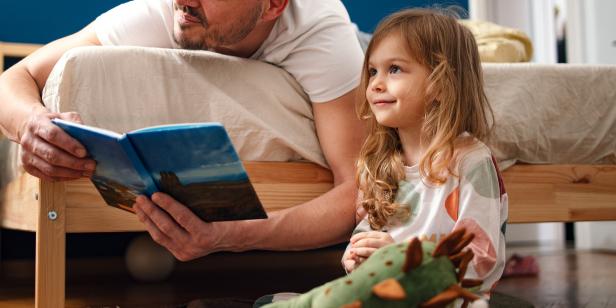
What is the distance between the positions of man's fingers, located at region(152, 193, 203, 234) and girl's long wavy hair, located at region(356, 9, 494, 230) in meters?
0.29

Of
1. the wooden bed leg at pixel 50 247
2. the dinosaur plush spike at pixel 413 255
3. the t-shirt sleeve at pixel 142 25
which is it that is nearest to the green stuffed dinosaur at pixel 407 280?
the dinosaur plush spike at pixel 413 255

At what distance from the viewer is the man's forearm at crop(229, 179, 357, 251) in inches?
48.6

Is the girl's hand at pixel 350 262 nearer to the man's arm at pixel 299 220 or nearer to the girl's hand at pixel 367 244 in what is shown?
the girl's hand at pixel 367 244

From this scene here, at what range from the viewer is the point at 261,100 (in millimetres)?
1371

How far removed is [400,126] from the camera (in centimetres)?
123

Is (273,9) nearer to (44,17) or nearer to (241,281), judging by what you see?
(241,281)

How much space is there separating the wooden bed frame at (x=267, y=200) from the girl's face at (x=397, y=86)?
254 mm

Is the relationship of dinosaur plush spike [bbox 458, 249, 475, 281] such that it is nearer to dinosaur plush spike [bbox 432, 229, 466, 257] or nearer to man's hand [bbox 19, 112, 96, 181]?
dinosaur plush spike [bbox 432, 229, 466, 257]

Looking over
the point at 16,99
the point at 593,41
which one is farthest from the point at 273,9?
the point at 593,41

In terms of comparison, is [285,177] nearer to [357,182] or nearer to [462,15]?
[357,182]

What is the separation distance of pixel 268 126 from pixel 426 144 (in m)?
Result: 0.30

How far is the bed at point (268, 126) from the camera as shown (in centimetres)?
126

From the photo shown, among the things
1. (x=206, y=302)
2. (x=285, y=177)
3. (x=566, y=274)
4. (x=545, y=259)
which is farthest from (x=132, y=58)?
(x=545, y=259)

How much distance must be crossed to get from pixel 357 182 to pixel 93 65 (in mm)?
491
